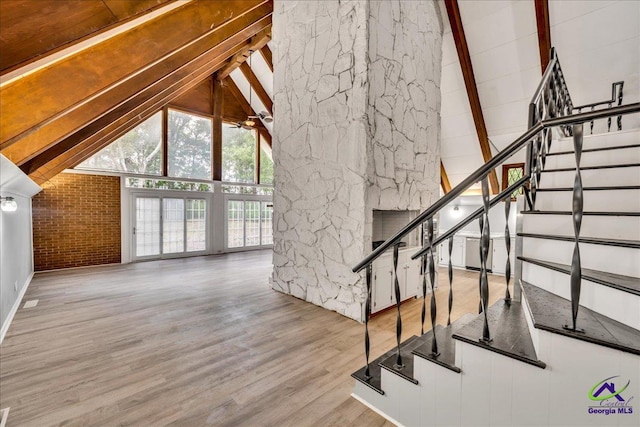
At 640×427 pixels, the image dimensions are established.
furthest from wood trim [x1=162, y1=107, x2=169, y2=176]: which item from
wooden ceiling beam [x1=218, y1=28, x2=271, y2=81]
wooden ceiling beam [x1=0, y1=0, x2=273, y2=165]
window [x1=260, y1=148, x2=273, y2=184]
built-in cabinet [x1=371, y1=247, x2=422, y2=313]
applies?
built-in cabinet [x1=371, y1=247, x2=422, y2=313]

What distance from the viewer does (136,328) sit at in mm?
3537

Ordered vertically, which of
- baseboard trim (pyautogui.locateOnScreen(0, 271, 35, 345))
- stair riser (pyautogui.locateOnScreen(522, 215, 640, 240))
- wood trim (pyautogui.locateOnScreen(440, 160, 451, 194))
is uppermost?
wood trim (pyautogui.locateOnScreen(440, 160, 451, 194))

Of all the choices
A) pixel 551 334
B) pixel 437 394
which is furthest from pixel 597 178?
pixel 437 394

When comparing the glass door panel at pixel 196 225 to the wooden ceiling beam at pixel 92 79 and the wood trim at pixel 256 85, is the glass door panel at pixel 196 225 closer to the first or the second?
the wood trim at pixel 256 85

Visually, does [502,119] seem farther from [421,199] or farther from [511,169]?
[421,199]

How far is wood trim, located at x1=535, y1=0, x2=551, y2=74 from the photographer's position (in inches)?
185

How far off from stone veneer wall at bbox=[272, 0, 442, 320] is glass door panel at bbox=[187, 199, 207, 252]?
4.95 meters

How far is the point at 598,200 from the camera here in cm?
219

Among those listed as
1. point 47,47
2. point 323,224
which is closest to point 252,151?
point 323,224

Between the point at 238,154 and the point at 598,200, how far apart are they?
Result: 974 cm

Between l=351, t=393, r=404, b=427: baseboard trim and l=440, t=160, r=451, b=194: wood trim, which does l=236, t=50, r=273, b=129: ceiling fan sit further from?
l=351, t=393, r=404, b=427: baseboard trim

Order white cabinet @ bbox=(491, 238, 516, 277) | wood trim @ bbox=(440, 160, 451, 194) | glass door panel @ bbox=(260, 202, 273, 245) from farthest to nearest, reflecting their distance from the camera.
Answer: glass door panel @ bbox=(260, 202, 273, 245), wood trim @ bbox=(440, 160, 451, 194), white cabinet @ bbox=(491, 238, 516, 277)

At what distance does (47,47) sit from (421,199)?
189 inches
